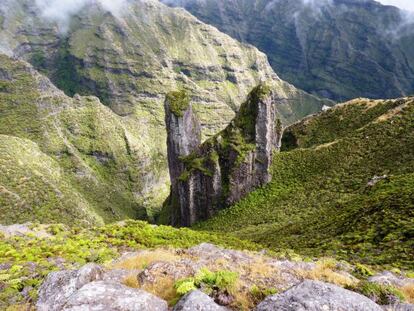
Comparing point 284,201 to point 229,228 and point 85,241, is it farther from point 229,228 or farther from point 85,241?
point 85,241

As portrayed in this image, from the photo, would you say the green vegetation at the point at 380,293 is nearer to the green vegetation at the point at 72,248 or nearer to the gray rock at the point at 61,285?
the green vegetation at the point at 72,248

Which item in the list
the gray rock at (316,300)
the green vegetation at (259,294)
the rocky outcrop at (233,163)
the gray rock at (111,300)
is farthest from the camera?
the rocky outcrop at (233,163)

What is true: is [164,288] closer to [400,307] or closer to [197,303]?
[197,303]

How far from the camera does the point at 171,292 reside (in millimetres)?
15000

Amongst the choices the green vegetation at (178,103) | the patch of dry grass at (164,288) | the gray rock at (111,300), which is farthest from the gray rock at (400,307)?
the green vegetation at (178,103)

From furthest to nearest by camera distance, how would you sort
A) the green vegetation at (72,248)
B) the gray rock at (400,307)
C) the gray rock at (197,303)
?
the green vegetation at (72,248) < the gray rock at (400,307) < the gray rock at (197,303)

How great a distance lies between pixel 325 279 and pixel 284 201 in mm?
59147

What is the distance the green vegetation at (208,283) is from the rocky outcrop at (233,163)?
73251 millimetres

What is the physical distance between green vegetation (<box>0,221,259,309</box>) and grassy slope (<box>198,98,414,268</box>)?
10.8 metres

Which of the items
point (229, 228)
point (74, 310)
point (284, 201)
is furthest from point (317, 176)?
point (74, 310)

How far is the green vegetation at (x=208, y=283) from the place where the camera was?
47.5 ft

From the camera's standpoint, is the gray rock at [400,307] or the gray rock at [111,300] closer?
the gray rock at [111,300]

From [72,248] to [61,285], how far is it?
10.9m

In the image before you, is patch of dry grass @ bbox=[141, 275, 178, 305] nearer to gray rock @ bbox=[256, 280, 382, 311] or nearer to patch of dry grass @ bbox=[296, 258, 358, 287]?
gray rock @ bbox=[256, 280, 382, 311]
